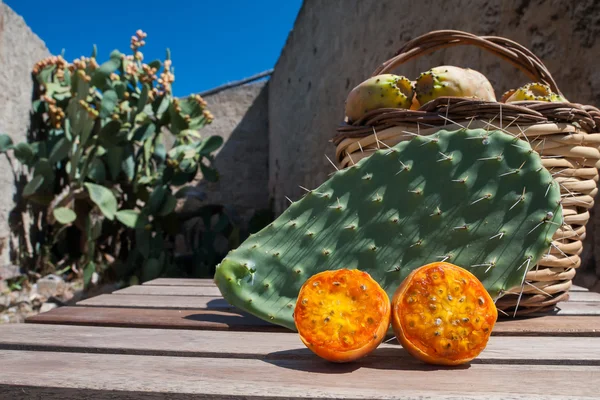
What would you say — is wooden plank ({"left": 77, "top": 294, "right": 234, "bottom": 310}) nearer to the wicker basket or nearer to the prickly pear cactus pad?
the prickly pear cactus pad

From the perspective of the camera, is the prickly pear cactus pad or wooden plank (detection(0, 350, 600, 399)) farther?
the prickly pear cactus pad

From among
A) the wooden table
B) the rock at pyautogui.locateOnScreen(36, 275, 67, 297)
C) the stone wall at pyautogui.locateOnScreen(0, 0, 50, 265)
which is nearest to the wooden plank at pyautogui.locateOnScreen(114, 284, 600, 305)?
the wooden table

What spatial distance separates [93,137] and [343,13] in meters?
1.93

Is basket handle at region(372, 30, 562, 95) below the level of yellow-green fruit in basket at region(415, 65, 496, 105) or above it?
above

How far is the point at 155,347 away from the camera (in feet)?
2.12

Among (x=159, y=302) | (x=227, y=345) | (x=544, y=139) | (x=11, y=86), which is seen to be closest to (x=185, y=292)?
(x=159, y=302)

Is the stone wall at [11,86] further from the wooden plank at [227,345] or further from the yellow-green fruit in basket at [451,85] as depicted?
the yellow-green fruit in basket at [451,85]

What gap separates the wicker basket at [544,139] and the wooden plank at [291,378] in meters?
0.27

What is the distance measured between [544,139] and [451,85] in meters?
0.18

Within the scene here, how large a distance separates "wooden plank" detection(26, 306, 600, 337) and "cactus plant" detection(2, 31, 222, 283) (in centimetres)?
226

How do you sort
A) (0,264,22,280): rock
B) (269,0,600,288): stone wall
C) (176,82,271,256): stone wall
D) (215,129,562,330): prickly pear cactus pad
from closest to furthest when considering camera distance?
(215,129,562,330): prickly pear cactus pad
(269,0,600,288): stone wall
(0,264,22,280): rock
(176,82,271,256): stone wall

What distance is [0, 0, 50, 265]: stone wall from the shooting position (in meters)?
3.06

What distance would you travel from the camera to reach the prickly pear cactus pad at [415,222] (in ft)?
2.37

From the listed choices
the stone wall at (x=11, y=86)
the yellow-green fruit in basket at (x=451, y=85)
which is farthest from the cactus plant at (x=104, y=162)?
the yellow-green fruit in basket at (x=451, y=85)
